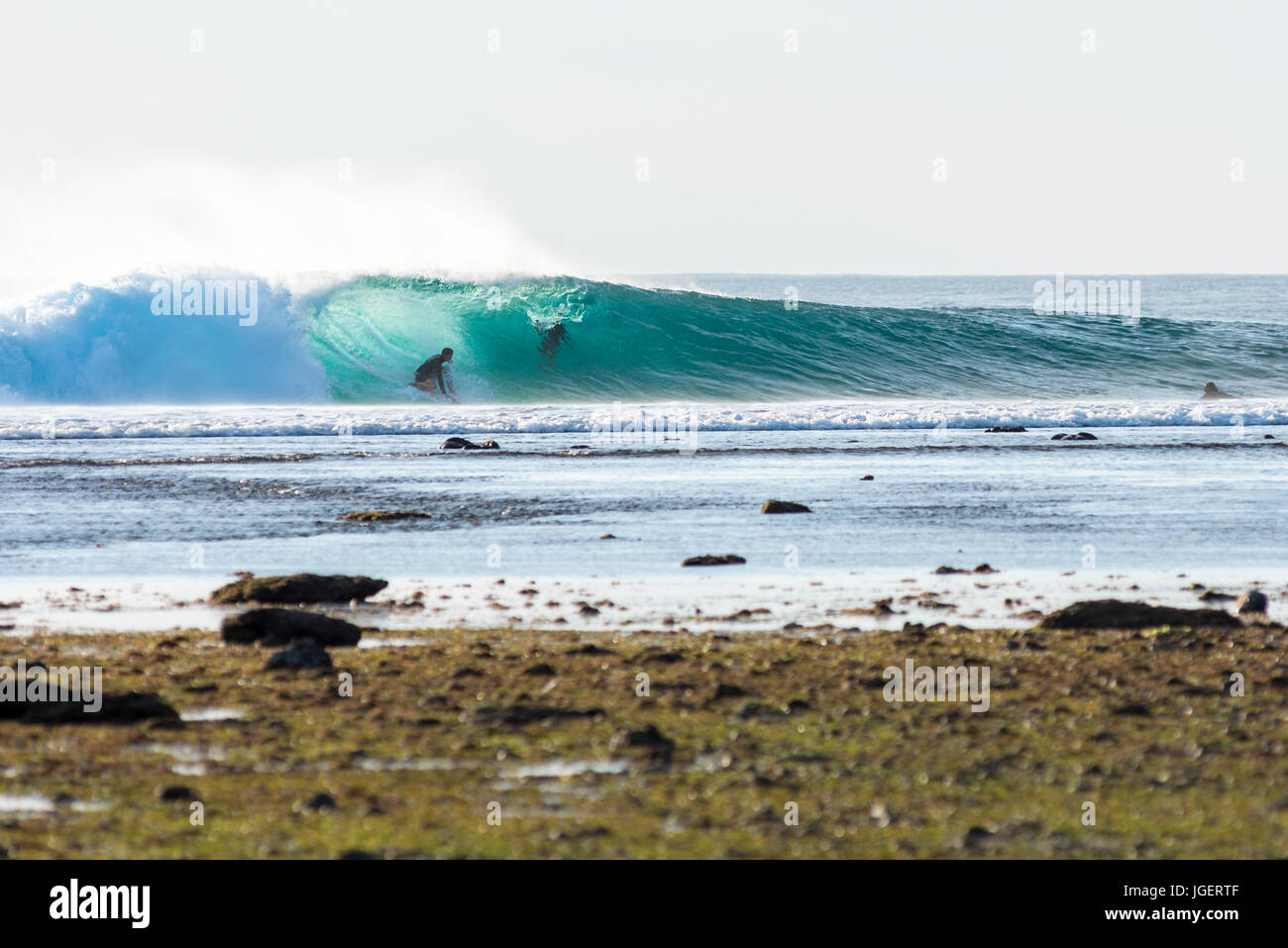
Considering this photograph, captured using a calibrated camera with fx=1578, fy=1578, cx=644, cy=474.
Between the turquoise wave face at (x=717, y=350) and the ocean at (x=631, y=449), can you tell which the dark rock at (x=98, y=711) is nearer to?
the ocean at (x=631, y=449)

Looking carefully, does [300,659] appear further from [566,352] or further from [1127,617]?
[566,352]

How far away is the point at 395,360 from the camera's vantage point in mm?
41906

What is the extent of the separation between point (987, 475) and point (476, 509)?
7028mm

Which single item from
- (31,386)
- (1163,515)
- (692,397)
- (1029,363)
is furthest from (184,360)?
A: (1163,515)

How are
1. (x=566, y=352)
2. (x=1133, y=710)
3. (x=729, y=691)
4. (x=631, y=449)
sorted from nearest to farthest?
(x=1133, y=710) < (x=729, y=691) < (x=631, y=449) < (x=566, y=352)

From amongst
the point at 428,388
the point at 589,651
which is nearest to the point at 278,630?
the point at 589,651

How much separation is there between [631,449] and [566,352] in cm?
1872

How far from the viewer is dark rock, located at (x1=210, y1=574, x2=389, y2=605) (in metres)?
10.2

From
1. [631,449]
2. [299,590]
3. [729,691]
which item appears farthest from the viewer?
[631,449]

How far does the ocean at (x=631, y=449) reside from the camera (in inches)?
465

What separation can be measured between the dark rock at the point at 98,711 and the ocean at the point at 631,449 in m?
3.08

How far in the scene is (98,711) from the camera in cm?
658

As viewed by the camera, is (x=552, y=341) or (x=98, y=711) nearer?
(x=98, y=711)
